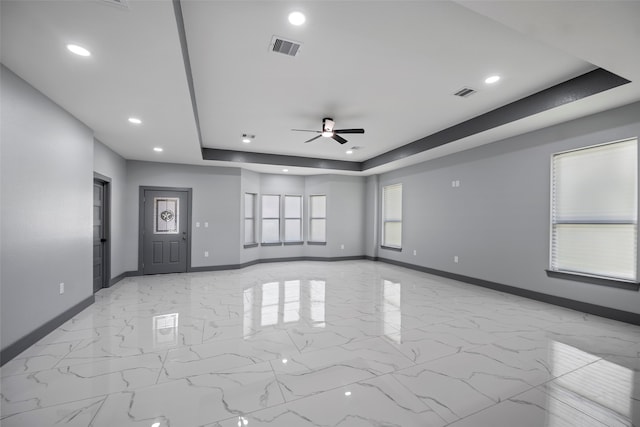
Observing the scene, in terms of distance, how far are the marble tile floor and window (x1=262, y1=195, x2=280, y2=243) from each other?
13.6 ft

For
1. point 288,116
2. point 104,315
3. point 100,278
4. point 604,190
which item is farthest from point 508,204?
point 100,278

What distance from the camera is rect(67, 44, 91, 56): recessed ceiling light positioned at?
2.35 meters

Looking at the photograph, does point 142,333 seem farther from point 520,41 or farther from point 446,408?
point 520,41

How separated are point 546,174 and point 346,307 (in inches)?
147

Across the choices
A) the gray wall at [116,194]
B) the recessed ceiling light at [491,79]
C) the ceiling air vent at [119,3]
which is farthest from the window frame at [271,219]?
the ceiling air vent at [119,3]

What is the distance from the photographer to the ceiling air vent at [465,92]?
370 centimetres

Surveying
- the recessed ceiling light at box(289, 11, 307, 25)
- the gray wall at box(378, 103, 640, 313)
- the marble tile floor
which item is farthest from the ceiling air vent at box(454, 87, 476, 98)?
the marble tile floor

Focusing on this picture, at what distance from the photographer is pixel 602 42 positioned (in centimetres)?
236

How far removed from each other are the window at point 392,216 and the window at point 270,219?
3172mm

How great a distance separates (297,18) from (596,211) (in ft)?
14.9

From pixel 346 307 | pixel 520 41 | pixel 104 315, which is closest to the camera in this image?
pixel 520 41

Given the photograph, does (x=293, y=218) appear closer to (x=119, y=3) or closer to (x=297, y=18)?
(x=297, y=18)

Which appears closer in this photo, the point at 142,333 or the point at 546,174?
the point at 142,333

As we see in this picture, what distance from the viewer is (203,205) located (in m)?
7.16
